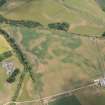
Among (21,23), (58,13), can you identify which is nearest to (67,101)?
(21,23)

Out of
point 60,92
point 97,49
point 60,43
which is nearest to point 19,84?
point 60,92

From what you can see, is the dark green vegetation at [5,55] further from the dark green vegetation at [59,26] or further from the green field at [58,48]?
the dark green vegetation at [59,26]

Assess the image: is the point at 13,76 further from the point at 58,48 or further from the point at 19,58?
the point at 58,48

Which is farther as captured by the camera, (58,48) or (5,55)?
(58,48)

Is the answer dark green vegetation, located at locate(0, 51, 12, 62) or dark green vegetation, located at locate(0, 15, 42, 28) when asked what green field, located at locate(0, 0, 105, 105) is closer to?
dark green vegetation, located at locate(0, 51, 12, 62)

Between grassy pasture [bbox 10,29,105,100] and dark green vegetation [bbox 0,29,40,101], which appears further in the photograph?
grassy pasture [bbox 10,29,105,100]

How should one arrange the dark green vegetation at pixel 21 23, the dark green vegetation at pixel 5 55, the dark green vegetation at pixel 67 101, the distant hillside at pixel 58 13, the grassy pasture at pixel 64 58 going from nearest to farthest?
the dark green vegetation at pixel 67 101 → the grassy pasture at pixel 64 58 → the dark green vegetation at pixel 5 55 → the dark green vegetation at pixel 21 23 → the distant hillside at pixel 58 13

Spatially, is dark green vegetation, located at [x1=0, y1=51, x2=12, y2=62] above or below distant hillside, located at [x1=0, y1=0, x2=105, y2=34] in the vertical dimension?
below

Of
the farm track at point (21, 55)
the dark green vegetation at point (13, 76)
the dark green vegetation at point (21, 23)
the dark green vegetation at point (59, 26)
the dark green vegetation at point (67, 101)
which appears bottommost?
the dark green vegetation at point (67, 101)

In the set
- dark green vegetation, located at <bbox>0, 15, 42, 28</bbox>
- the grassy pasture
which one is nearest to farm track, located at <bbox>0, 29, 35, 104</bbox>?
the grassy pasture

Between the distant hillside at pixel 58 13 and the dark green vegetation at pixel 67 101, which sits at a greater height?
the distant hillside at pixel 58 13

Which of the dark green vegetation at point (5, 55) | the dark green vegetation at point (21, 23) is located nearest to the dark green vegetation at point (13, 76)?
the dark green vegetation at point (5, 55)

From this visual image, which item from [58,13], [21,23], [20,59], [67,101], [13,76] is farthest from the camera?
[58,13]

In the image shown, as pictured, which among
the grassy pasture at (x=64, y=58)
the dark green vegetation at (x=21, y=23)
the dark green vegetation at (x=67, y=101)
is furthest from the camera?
the dark green vegetation at (x=21, y=23)
